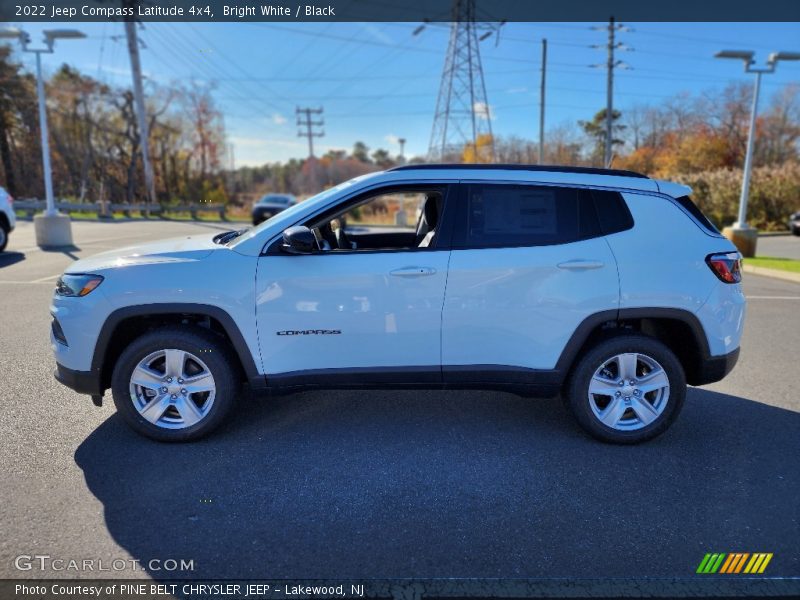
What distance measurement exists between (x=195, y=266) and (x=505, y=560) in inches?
99.2

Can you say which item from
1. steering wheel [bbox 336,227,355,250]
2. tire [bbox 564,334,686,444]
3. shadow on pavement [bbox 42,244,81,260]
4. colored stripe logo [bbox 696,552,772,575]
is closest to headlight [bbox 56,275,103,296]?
steering wheel [bbox 336,227,355,250]

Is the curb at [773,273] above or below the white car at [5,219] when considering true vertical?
below

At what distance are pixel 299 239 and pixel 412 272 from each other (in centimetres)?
75

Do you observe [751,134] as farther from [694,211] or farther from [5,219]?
[5,219]

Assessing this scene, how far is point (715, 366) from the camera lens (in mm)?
3592

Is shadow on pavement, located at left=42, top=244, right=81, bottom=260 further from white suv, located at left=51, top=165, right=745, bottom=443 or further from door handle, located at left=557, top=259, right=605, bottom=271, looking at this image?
door handle, located at left=557, top=259, right=605, bottom=271

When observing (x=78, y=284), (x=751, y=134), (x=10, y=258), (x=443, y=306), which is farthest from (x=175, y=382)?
(x=751, y=134)

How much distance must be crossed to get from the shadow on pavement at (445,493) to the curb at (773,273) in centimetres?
832

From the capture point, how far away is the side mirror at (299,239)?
3262 mm

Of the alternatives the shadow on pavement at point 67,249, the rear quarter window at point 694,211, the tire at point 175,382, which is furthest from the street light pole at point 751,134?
the shadow on pavement at point 67,249

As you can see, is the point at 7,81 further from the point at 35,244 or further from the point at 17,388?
the point at 17,388

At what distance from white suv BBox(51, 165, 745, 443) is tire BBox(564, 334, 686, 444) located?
0.04 ft

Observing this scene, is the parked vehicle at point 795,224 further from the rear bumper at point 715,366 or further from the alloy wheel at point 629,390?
the alloy wheel at point 629,390
